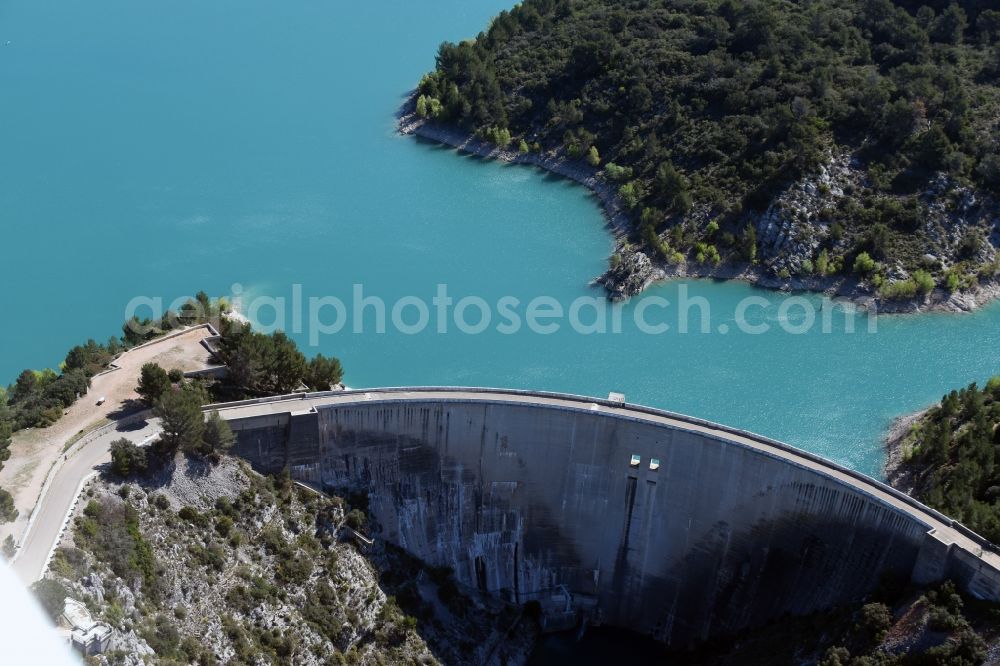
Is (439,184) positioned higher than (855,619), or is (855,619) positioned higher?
(439,184)

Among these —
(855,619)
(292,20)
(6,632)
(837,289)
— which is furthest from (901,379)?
(292,20)

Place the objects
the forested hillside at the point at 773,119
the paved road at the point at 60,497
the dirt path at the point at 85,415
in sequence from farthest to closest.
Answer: the forested hillside at the point at 773,119, the dirt path at the point at 85,415, the paved road at the point at 60,497

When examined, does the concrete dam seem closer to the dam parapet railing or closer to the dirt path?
the dam parapet railing

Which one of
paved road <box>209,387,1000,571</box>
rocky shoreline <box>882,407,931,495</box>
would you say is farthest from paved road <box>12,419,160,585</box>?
rocky shoreline <box>882,407,931,495</box>

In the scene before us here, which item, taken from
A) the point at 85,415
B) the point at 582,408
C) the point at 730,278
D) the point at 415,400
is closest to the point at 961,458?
the point at 582,408

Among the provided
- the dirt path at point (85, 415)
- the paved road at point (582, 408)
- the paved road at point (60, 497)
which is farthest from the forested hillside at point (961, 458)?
the dirt path at point (85, 415)

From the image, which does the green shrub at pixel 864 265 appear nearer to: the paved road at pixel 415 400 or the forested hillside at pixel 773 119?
the forested hillside at pixel 773 119

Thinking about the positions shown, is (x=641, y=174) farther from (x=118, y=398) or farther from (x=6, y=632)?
(x=6, y=632)
